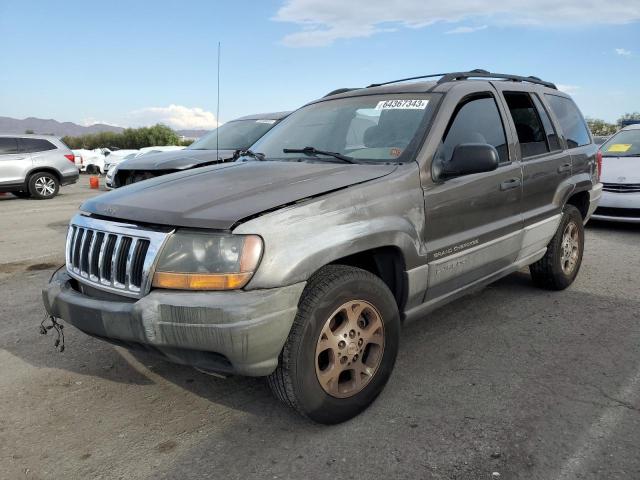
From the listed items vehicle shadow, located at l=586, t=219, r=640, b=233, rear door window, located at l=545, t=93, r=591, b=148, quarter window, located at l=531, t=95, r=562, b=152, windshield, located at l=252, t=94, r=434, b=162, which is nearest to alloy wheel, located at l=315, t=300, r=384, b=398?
windshield, located at l=252, t=94, r=434, b=162

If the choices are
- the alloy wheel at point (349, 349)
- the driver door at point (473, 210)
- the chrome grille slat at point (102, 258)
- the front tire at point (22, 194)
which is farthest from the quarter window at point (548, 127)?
the front tire at point (22, 194)

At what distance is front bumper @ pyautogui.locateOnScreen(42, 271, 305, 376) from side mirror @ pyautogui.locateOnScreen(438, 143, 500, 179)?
1268mm

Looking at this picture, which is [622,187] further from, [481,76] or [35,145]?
[35,145]

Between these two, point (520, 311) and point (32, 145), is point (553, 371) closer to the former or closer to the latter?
point (520, 311)

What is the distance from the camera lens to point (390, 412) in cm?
290

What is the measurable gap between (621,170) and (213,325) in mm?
7508

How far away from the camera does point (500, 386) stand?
10.4 feet

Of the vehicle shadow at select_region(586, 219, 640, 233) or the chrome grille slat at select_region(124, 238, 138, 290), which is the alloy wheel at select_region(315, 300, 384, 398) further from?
the vehicle shadow at select_region(586, 219, 640, 233)

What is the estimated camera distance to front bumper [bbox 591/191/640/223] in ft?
25.1

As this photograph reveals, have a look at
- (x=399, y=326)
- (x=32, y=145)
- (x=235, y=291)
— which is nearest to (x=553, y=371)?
(x=399, y=326)

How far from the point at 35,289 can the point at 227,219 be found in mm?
3749

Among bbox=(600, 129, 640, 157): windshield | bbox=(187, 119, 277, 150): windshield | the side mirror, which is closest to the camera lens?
the side mirror

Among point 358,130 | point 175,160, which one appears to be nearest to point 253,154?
point 358,130

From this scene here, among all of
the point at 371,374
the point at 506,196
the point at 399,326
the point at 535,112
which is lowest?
the point at 371,374
